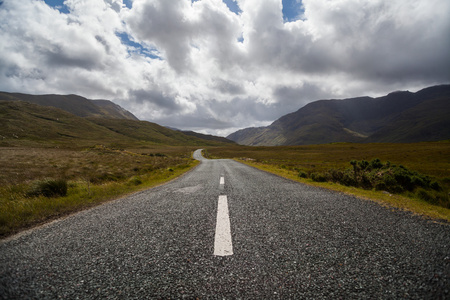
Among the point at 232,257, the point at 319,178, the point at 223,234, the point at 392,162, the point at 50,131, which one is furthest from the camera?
the point at 50,131

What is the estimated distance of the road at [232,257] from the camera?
2330mm

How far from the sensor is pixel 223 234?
3895 millimetres

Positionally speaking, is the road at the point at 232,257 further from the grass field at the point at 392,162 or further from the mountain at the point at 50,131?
the mountain at the point at 50,131

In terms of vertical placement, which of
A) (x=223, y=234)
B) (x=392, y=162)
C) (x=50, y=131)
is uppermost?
(x=50, y=131)

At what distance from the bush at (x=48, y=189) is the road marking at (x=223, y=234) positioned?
8.02 m

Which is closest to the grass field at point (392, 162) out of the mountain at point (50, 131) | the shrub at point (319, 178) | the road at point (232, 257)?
the shrub at point (319, 178)

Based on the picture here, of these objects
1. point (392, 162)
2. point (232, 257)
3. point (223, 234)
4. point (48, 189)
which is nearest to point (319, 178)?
point (223, 234)

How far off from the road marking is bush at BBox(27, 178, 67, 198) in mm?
8016

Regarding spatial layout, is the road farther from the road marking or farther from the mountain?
the mountain

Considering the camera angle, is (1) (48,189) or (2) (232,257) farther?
(1) (48,189)

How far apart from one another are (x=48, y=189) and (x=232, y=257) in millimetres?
9724

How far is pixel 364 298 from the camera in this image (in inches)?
87.2

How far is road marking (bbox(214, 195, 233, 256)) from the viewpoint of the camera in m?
3.26

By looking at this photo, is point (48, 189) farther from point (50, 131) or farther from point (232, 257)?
point (50, 131)
